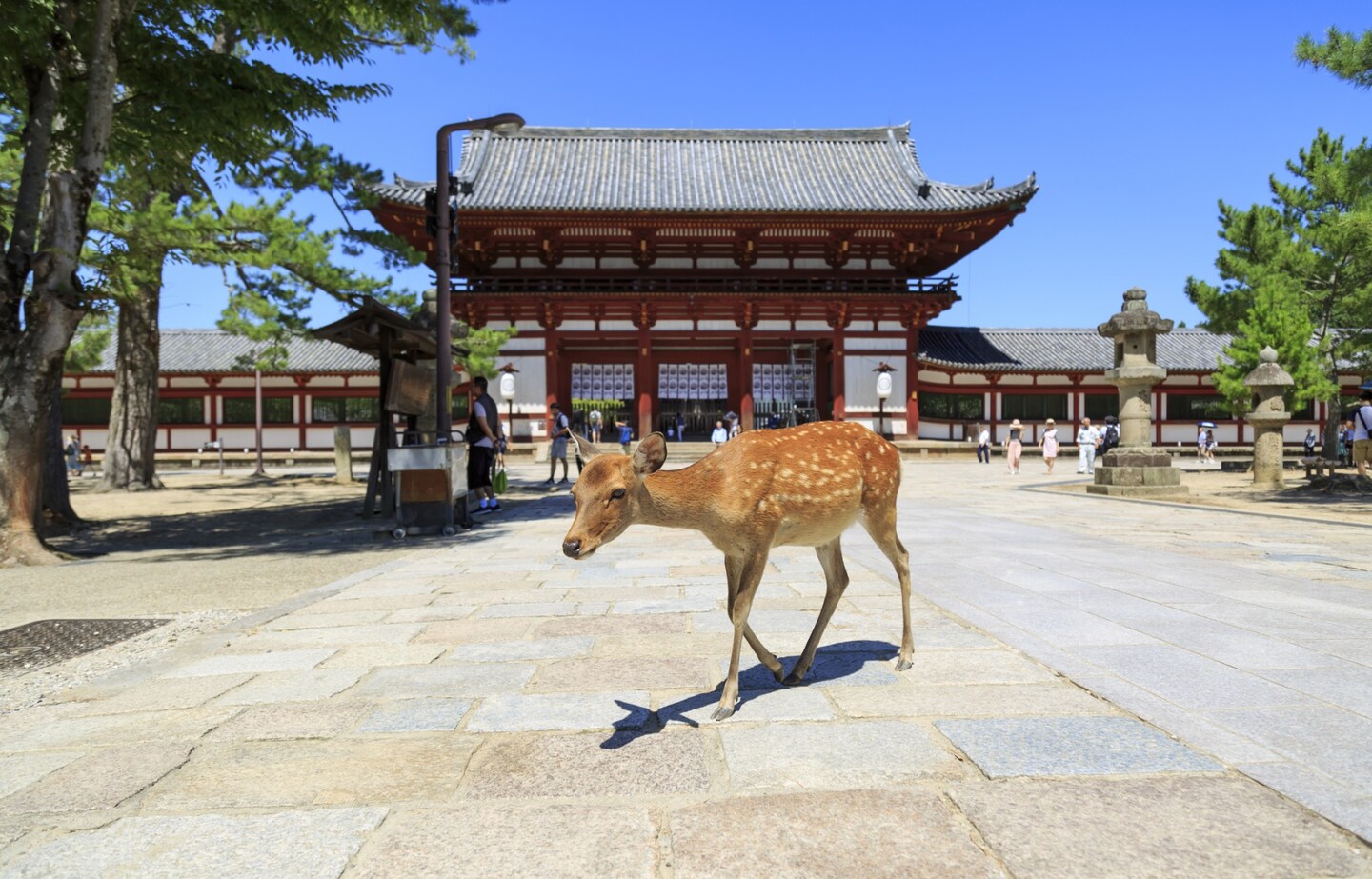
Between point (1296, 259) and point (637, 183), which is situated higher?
point (637, 183)

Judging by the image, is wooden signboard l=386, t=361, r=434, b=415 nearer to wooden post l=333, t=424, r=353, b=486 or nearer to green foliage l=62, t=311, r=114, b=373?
wooden post l=333, t=424, r=353, b=486

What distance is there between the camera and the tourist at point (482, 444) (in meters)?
10.3

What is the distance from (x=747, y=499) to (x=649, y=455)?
462mm

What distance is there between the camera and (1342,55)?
34.0 feet

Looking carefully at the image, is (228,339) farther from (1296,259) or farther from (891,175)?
(1296,259)

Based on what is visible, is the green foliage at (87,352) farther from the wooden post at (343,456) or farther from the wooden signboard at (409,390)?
the wooden signboard at (409,390)

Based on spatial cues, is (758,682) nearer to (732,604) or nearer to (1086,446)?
(732,604)

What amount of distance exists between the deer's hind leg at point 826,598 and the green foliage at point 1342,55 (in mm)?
12081

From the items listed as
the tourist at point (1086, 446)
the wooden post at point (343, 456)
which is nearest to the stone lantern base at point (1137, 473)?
the tourist at point (1086, 446)

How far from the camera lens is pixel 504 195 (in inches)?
998

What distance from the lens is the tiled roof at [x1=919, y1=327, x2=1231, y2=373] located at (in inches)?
1091

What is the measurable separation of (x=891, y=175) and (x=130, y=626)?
27.7 meters

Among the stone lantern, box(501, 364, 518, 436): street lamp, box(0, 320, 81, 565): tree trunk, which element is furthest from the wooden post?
the stone lantern

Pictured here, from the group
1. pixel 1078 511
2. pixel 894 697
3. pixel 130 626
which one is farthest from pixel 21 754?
pixel 1078 511
